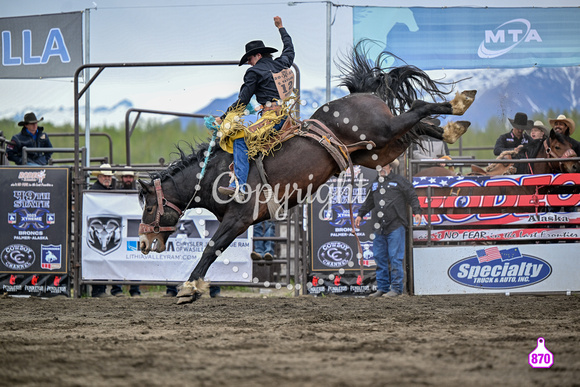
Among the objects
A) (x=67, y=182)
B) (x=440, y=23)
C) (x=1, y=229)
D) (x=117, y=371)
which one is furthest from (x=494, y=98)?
(x=117, y=371)

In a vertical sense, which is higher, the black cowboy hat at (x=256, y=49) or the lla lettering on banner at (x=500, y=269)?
the black cowboy hat at (x=256, y=49)

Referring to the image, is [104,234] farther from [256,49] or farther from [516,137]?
[516,137]

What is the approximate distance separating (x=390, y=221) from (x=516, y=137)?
9.22 ft

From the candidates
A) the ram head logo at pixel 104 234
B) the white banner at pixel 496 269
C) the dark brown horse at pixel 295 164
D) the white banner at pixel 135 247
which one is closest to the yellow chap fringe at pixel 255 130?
the dark brown horse at pixel 295 164

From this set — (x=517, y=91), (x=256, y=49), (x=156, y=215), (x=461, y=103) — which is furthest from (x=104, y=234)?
(x=517, y=91)

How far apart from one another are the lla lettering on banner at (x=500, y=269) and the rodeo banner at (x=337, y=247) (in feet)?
4.02

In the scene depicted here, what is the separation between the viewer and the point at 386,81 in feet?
22.4

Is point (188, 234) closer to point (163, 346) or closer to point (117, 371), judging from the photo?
point (163, 346)

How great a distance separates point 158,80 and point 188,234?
4.17m

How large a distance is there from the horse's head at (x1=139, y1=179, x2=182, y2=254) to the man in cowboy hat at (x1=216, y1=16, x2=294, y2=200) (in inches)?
31.4

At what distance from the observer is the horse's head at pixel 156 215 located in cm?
660

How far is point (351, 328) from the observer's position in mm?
4945

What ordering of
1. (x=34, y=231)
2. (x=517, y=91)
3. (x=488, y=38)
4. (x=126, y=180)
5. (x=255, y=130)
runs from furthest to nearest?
1. (x=517, y=91)
2. (x=488, y=38)
3. (x=126, y=180)
4. (x=34, y=231)
5. (x=255, y=130)

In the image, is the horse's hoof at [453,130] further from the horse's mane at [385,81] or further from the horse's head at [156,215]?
the horse's head at [156,215]
